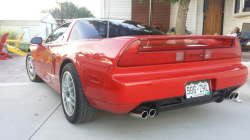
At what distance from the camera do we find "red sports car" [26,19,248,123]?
186 cm

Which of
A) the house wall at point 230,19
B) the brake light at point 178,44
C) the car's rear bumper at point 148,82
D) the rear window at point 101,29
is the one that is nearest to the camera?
the car's rear bumper at point 148,82

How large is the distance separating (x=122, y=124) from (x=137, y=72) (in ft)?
2.93

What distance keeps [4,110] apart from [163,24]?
9396 mm

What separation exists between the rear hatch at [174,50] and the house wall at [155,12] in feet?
29.4

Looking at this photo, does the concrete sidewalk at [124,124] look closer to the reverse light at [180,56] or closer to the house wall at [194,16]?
the reverse light at [180,56]

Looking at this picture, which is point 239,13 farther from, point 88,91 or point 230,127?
point 88,91

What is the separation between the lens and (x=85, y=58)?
218 centimetres

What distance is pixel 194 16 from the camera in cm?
1094

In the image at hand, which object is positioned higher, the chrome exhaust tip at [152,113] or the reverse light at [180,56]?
the reverse light at [180,56]

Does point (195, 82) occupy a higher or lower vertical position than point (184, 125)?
higher

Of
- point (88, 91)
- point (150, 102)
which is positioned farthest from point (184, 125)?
point (88, 91)

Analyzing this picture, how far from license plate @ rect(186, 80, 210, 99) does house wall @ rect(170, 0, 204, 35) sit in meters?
9.40

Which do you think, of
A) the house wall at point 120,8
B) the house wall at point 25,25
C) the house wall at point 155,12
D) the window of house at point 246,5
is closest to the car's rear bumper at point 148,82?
the window of house at point 246,5

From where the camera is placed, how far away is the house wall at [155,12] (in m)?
11.0
